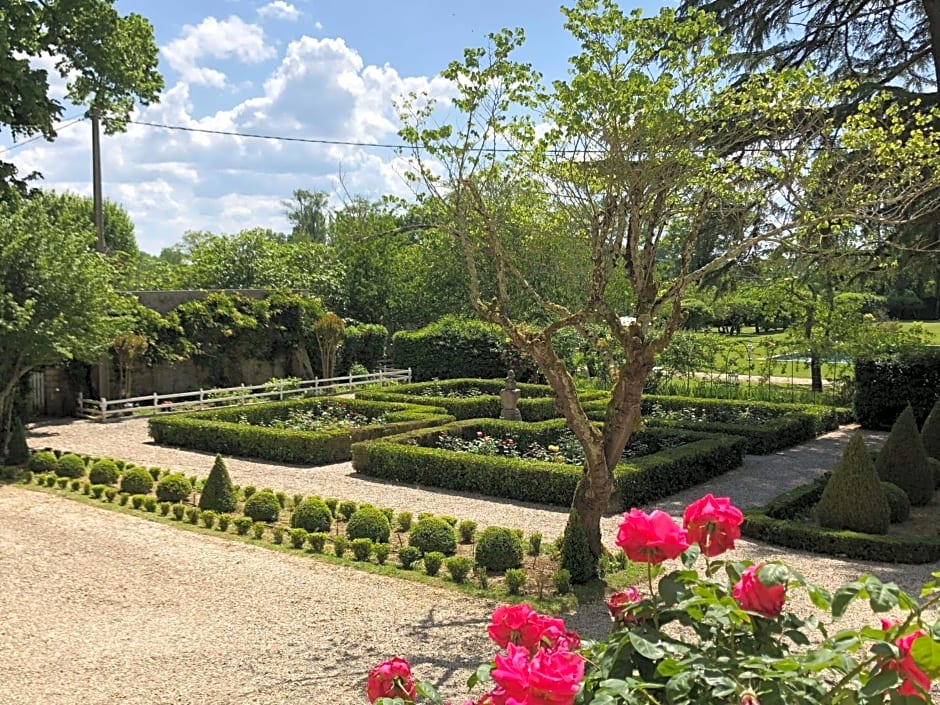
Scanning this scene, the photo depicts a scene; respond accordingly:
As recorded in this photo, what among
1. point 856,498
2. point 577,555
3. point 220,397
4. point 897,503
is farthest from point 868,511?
point 220,397

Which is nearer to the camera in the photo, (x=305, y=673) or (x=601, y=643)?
(x=601, y=643)

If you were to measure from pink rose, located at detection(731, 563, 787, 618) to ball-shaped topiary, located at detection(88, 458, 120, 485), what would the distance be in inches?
457

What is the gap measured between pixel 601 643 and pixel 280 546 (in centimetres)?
737

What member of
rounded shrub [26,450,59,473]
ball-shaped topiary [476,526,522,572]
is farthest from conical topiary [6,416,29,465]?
ball-shaped topiary [476,526,522,572]

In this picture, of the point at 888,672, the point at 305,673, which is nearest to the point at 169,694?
the point at 305,673

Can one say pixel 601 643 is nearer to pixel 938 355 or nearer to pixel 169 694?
pixel 169 694

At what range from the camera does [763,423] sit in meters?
15.7

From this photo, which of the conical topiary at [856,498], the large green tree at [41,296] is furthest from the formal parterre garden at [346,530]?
the conical topiary at [856,498]

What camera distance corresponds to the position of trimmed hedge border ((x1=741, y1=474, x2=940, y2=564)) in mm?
8703

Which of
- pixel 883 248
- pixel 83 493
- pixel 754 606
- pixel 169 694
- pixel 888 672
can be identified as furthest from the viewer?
pixel 883 248

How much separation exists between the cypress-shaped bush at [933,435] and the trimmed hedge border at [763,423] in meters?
2.68

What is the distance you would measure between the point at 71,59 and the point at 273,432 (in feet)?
26.6

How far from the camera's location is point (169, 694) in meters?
5.52

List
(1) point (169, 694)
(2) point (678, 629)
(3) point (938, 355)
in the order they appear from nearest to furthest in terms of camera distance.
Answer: (1) point (169, 694), (2) point (678, 629), (3) point (938, 355)
